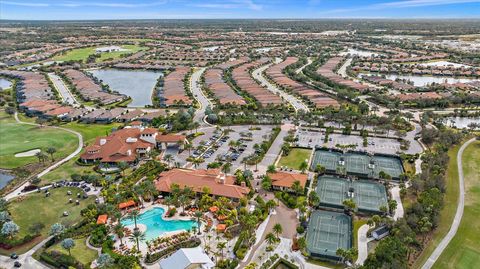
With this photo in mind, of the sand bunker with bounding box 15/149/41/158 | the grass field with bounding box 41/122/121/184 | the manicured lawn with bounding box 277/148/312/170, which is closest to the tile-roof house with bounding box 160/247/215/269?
the manicured lawn with bounding box 277/148/312/170

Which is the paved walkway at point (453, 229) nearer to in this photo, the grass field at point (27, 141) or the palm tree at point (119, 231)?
the palm tree at point (119, 231)

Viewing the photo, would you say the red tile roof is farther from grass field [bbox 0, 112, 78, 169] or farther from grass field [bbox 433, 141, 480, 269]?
grass field [bbox 0, 112, 78, 169]

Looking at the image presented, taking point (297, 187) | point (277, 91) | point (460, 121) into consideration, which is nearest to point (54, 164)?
point (297, 187)

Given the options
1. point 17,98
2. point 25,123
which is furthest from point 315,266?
point 17,98

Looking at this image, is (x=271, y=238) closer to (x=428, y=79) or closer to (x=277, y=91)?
(x=277, y=91)

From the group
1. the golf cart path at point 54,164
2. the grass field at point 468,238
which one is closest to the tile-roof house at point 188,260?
the grass field at point 468,238
